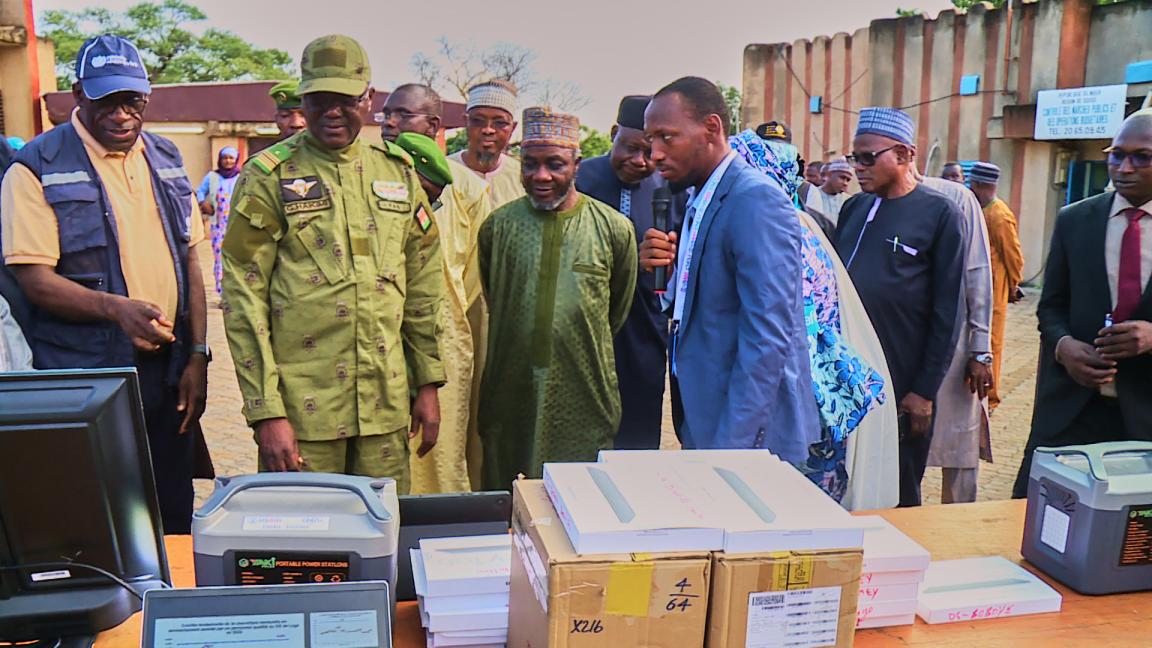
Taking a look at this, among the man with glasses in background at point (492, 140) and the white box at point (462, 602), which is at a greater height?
the man with glasses in background at point (492, 140)

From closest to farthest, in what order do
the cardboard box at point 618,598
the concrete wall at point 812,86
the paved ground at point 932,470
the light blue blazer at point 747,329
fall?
the cardboard box at point 618,598 < the light blue blazer at point 747,329 < the paved ground at point 932,470 < the concrete wall at point 812,86

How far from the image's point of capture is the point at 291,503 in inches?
69.4

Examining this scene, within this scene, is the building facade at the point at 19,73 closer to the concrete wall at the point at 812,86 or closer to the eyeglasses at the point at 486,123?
the eyeglasses at the point at 486,123

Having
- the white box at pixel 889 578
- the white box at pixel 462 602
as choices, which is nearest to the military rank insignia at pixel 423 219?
the white box at pixel 462 602

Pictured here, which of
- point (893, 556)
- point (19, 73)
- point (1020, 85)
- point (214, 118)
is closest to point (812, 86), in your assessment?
point (1020, 85)

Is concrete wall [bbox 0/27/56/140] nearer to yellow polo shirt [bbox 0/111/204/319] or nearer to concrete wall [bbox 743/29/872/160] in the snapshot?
yellow polo shirt [bbox 0/111/204/319]

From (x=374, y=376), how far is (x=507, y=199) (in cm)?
152

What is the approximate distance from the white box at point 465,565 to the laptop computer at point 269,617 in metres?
0.28

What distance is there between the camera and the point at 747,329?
8.58 feet

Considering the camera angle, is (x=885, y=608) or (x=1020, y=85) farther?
(x=1020, y=85)

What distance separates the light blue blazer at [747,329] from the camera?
2586 mm

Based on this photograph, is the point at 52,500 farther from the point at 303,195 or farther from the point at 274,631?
the point at 303,195

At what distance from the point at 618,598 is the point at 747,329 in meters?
1.28

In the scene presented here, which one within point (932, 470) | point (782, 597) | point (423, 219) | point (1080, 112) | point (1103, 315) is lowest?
point (932, 470)
